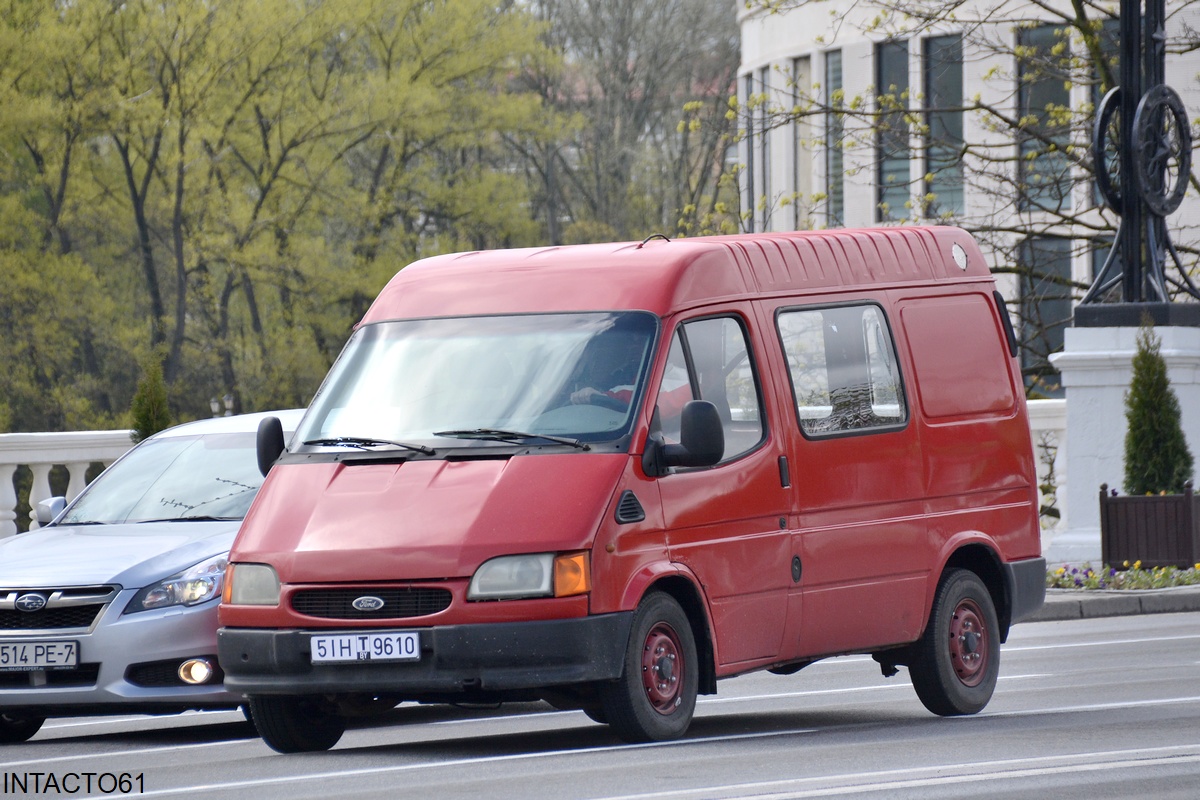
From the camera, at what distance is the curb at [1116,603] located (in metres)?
17.5

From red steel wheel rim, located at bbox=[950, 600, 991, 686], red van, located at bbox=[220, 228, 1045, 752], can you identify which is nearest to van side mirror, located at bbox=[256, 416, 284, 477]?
red van, located at bbox=[220, 228, 1045, 752]

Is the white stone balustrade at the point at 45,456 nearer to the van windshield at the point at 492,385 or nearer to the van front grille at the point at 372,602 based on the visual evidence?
the van windshield at the point at 492,385

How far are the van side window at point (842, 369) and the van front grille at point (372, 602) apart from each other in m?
2.13

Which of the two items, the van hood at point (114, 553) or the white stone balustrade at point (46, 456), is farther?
the white stone balustrade at point (46, 456)

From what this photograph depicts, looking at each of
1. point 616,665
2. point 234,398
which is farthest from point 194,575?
point 234,398

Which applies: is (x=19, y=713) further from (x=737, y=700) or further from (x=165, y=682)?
(x=737, y=700)

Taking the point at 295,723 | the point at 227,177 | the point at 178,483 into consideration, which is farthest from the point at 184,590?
the point at 227,177

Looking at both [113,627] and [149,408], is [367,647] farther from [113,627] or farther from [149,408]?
[149,408]

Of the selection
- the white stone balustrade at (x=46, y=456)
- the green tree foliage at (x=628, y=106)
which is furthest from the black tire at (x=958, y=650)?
the green tree foliage at (x=628, y=106)

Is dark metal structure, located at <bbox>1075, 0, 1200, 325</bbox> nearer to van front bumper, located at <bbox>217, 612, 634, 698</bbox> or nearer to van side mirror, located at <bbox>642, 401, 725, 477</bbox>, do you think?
van side mirror, located at <bbox>642, 401, 725, 477</bbox>

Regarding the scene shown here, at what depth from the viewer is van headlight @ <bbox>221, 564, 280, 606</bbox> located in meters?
8.87

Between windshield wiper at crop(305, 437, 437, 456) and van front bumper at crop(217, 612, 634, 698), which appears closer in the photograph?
van front bumper at crop(217, 612, 634, 698)

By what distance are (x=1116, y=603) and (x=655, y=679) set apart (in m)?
9.82

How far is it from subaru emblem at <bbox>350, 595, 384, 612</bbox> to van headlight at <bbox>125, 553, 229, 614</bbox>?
176 centimetres
